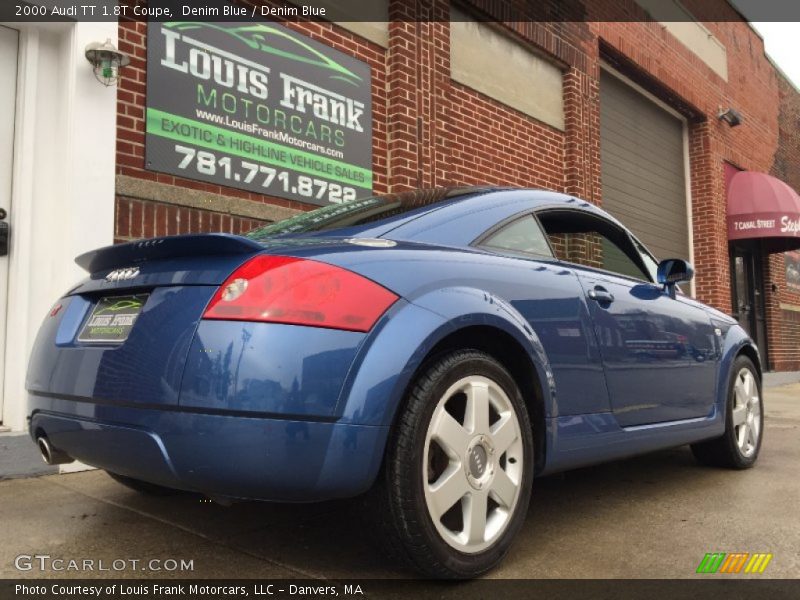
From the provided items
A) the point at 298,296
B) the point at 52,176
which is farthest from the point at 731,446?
the point at 52,176

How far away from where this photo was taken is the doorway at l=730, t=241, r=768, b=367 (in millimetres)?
12531

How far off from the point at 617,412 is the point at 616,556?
64 centimetres

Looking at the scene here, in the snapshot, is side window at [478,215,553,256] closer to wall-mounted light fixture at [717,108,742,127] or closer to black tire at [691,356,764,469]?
black tire at [691,356,764,469]

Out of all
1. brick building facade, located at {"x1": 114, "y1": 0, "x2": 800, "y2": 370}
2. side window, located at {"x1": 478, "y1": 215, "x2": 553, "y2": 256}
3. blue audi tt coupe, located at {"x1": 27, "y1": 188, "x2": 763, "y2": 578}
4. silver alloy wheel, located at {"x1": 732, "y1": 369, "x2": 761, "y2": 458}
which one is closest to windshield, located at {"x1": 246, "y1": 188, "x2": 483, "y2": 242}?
blue audi tt coupe, located at {"x1": 27, "y1": 188, "x2": 763, "y2": 578}

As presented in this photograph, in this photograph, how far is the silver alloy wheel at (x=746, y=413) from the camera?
4.14 m

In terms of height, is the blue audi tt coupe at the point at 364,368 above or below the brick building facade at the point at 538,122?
below

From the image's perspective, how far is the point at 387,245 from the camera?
2332 mm

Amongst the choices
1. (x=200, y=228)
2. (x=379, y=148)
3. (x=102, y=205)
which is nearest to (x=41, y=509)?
(x=102, y=205)

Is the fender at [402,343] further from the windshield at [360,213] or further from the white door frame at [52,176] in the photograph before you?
the white door frame at [52,176]

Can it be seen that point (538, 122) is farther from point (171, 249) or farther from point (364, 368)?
point (364, 368)

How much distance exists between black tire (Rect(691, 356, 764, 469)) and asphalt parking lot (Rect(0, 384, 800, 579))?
24cm

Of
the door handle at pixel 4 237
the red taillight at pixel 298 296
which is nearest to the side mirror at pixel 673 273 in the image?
the red taillight at pixel 298 296

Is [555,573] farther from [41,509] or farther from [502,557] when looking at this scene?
[41,509]

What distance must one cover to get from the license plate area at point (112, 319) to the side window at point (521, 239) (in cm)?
125
